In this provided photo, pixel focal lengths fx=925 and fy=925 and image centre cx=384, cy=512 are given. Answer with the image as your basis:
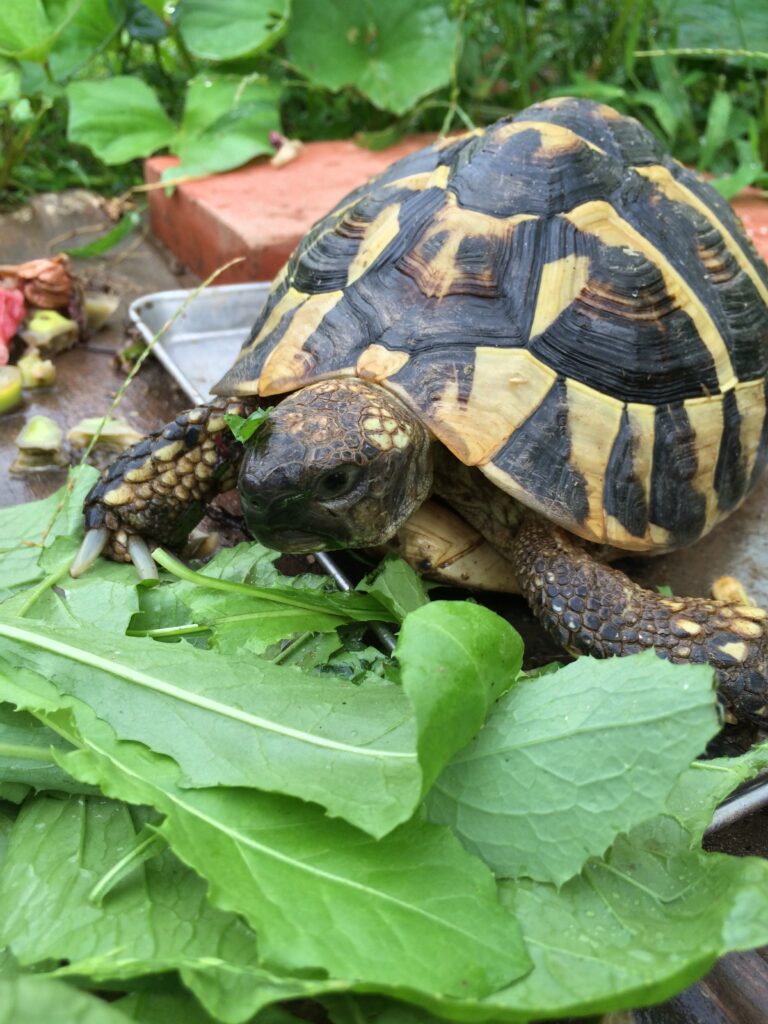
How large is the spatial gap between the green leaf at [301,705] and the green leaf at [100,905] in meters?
0.14

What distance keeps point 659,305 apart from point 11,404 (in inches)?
76.4

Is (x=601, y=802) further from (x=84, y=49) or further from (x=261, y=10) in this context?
(x=84, y=49)

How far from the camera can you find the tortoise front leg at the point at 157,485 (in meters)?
2.07

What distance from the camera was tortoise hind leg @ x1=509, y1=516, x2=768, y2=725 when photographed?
5.83 ft

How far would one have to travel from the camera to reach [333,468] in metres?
1.72

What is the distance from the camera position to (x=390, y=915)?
1.13 meters

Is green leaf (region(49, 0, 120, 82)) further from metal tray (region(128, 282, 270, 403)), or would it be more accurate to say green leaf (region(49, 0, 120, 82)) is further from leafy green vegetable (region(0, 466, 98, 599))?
leafy green vegetable (region(0, 466, 98, 599))

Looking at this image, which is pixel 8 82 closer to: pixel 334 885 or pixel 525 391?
pixel 525 391

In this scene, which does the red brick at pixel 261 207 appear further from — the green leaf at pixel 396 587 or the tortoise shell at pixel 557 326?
the green leaf at pixel 396 587

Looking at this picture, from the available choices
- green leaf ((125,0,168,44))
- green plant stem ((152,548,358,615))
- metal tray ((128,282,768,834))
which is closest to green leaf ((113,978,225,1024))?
green plant stem ((152,548,358,615))

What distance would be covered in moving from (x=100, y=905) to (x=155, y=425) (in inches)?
70.7

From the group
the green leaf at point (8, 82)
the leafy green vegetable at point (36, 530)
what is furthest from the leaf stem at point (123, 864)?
the green leaf at point (8, 82)

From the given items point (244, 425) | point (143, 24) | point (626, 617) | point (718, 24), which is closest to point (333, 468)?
point (244, 425)

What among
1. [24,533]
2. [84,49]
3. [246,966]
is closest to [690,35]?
[84,49]
